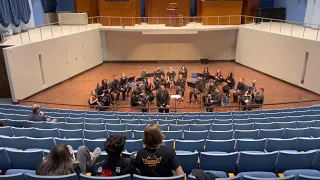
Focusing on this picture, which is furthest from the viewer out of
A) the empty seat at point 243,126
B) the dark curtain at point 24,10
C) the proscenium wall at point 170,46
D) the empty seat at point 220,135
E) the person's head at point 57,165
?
the proscenium wall at point 170,46

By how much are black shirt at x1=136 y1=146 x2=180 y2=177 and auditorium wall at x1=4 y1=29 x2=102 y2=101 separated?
35.0ft

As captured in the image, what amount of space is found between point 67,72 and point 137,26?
20.2 feet

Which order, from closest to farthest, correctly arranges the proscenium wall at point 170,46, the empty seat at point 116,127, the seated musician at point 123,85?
the empty seat at point 116,127 < the seated musician at point 123,85 < the proscenium wall at point 170,46

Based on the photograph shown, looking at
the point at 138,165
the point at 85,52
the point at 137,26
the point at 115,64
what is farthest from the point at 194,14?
the point at 138,165

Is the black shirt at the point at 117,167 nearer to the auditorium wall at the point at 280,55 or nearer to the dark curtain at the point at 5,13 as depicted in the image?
the auditorium wall at the point at 280,55

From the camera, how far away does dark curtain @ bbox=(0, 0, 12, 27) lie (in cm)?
1380

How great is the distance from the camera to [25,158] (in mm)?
4750

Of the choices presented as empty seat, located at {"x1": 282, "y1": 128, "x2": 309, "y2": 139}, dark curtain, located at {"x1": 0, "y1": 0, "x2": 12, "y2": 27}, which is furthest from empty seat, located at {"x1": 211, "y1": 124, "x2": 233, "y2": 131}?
dark curtain, located at {"x1": 0, "y1": 0, "x2": 12, "y2": 27}

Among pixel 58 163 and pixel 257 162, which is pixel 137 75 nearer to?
pixel 257 162

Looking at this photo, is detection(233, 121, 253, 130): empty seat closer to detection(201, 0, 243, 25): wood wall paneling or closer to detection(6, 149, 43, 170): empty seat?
detection(6, 149, 43, 170): empty seat

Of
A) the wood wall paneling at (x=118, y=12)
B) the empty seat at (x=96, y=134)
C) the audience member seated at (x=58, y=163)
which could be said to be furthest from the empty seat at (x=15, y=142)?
the wood wall paneling at (x=118, y=12)

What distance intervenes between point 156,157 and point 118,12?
17.6m

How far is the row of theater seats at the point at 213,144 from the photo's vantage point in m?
5.48

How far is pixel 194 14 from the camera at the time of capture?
21656mm
